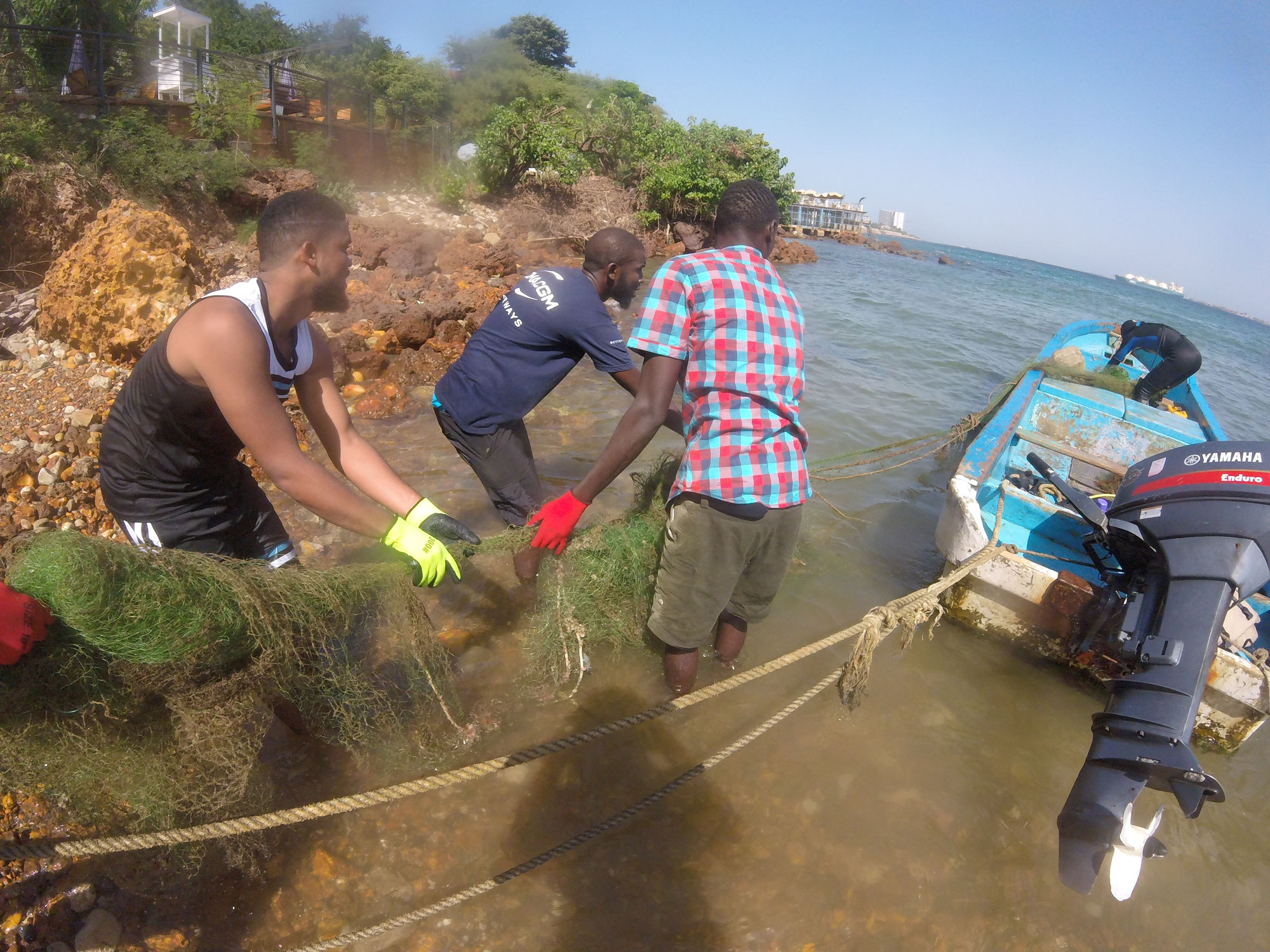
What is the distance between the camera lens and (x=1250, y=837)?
3.18 meters

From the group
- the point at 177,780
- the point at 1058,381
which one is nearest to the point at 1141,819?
the point at 177,780

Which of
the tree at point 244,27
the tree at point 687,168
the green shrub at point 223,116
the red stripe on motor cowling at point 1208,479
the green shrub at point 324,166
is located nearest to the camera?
the red stripe on motor cowling at point 1208,479

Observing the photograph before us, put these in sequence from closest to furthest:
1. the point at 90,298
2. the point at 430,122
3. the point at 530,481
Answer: the point at 530,481 → the point at 90,298 → the point at 430,122

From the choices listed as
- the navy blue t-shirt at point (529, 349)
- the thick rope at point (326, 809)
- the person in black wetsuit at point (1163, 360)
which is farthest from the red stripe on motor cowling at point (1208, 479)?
the person in black wetsuit at point (1163, 360)

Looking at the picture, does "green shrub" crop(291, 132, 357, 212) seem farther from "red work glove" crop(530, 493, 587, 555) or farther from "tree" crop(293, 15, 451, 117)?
"red work glove" crop(530, 493, 587, 555)

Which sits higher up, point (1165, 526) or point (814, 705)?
point (1165, 526)

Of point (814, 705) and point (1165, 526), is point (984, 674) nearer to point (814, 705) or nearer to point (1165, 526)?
point (814, 705)

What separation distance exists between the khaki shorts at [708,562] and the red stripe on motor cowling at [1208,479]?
5.95ft

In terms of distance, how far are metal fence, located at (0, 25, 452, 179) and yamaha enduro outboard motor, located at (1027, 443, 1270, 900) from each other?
1323cm

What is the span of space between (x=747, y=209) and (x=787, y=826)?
275 centimetres

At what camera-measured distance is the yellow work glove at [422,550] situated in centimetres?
224

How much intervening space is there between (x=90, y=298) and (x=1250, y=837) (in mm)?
8396

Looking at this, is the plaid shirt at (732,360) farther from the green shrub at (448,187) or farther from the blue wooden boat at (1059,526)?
the green shrub at (448,187)

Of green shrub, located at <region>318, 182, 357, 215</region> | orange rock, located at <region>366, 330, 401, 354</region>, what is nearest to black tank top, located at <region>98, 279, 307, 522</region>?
orange rock, located at <region>366, 330, 401, 354</region>
